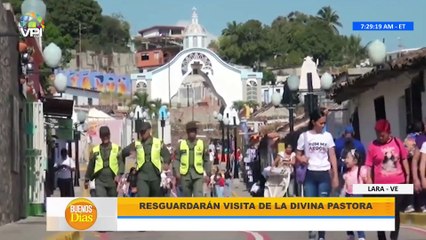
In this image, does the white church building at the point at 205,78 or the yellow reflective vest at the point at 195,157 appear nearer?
the yellow reflective vest at the point at 195,157

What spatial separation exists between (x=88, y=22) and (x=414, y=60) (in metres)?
124

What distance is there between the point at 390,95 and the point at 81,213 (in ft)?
51.0

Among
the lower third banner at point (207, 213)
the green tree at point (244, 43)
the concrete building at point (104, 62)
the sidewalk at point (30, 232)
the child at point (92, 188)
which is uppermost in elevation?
the green tree at point (244, 43)

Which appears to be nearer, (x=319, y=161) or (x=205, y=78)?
(x=319, y=161)

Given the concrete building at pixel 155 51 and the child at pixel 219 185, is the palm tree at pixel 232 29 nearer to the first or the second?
the concrete building at pixel 155 51

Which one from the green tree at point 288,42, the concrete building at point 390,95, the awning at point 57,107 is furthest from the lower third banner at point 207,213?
the green tree at point 288,42

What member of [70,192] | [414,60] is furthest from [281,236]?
[70,192]

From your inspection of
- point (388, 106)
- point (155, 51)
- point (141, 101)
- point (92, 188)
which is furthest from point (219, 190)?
point (155, 51)

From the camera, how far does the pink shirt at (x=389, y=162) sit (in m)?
13.3

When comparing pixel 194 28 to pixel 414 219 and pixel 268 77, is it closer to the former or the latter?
pixel 268 77

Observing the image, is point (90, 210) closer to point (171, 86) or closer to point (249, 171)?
point (249, 171)

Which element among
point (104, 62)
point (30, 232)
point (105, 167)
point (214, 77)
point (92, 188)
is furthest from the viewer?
point (104, 62)

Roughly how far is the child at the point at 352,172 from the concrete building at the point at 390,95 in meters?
7.11

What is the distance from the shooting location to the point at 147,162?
1698 centimetres
